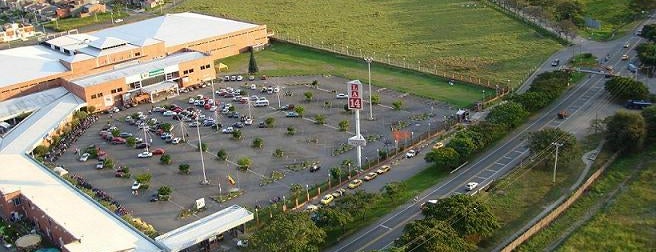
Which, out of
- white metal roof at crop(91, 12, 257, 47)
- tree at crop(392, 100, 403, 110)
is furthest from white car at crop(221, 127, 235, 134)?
white metal roof at crop(91, 12, 257, 47)

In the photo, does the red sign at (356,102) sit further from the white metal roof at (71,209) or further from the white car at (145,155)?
the white metal roof at (71,209)

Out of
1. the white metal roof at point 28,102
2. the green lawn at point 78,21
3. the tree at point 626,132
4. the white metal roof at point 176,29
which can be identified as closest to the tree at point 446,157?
the tree at point 626,132

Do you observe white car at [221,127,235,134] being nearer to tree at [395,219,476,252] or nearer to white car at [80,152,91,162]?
white car at [80,152,91,162]

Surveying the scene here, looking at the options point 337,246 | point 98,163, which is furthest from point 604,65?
point 98,163

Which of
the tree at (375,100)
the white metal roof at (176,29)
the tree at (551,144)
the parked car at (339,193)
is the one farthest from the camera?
the white metal roof at (176,29)

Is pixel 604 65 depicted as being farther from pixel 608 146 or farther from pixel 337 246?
pixel 337 246
